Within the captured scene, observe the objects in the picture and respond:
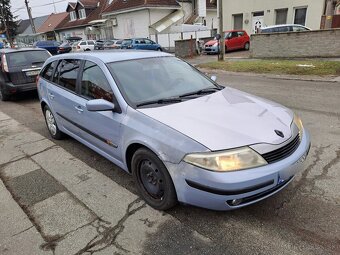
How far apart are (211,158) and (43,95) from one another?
13.0ft

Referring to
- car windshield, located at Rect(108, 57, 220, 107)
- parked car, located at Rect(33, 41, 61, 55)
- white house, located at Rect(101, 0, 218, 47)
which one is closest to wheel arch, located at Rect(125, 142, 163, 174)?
car windshield, located at Rect(108, 57, 220, 107)

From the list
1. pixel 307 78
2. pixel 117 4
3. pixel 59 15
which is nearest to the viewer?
pixel 307 78

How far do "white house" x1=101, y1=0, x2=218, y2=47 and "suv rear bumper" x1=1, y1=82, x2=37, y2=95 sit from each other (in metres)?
22.0

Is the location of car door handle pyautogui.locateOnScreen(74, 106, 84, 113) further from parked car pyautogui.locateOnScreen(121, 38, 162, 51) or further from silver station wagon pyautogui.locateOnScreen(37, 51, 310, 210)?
parked car pyautogui.locateOnScreen(121, 38, 162, 51)

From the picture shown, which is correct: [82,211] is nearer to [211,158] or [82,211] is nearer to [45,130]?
[211,158]

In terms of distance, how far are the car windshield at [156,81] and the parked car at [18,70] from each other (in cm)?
582

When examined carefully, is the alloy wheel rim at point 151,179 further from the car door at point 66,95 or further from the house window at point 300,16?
the house window at point 300,16

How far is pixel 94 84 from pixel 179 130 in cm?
158

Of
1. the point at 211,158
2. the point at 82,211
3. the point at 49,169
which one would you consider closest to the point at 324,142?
the point at 211,158

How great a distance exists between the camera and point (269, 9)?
891 inches

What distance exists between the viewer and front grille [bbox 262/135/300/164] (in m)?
2.51

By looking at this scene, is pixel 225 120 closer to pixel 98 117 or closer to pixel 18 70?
pixel 98 117

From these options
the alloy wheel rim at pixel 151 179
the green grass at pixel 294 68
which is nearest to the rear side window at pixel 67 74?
the alloy wheel rim at pixel 151 179

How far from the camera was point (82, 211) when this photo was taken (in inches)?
122
